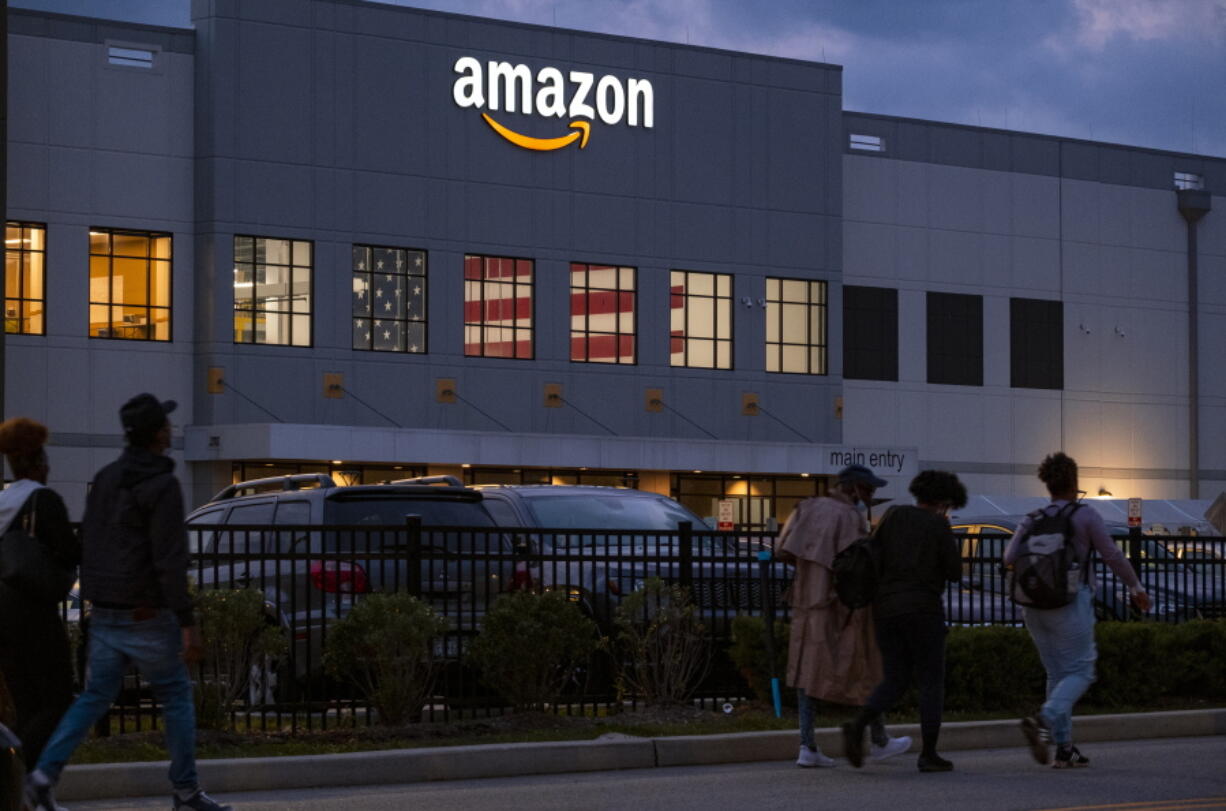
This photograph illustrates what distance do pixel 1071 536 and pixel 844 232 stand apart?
129ft

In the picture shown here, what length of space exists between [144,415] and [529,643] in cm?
480

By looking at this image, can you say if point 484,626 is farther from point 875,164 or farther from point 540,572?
point 875,164

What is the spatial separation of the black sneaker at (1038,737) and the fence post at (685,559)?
3.41 metres

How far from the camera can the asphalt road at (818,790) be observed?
35.1 feet

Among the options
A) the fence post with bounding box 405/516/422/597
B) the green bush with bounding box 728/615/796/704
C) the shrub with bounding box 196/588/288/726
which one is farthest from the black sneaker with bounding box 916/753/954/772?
the shrub with bounding box 196/588/288/726

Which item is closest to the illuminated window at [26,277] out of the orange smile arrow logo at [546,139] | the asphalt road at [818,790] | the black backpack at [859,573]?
the orange smile arrow logo at [546,139]

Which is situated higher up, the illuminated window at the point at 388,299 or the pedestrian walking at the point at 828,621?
the illuminated window at the point at 388,299

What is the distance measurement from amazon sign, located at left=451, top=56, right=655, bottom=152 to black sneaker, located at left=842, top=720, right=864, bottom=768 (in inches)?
1353

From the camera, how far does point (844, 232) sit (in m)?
51.0

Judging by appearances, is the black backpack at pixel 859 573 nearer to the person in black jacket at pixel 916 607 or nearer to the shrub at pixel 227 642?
the person in black jacket at pixel 916 607

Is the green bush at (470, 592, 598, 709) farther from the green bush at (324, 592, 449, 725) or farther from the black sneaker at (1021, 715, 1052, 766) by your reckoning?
the black sneaker at (1021, 715, 1052, 766)

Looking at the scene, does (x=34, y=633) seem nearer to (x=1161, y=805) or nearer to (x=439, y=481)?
(x=1161, y=805)

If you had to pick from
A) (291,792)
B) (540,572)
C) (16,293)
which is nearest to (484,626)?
(540,572)

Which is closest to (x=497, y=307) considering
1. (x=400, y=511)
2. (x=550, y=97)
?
(x=550, y=97)
